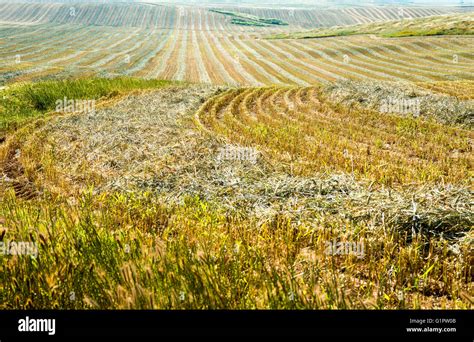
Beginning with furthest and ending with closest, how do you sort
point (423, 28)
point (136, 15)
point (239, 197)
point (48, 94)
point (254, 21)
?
1. point (254, 21)
2. point (136, 15)
3. point (423, 28)
4. point (48, 94)
5. point (239, 197)

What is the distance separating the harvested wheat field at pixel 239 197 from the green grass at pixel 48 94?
169 mm

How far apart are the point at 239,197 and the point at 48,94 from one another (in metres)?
21.3

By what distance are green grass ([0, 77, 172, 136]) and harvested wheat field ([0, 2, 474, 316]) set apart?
6.7 inches

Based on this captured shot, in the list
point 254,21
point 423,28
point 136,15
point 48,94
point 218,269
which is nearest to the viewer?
point 218,269

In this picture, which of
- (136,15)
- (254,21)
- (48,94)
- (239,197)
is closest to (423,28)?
(48,94)

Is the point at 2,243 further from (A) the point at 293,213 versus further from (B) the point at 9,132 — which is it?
(B) the point at 9,132

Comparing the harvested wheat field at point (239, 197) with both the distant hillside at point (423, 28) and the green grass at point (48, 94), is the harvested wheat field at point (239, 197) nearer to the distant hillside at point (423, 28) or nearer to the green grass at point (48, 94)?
the green grass at point (48, 94)

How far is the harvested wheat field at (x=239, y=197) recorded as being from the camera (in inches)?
108

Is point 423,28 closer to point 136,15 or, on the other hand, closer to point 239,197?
point 239,197

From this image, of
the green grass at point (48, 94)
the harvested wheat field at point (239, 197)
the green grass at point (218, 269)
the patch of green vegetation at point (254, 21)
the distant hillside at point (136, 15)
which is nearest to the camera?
the green grass at point (218, 269)

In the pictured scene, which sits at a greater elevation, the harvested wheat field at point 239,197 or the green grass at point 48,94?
the green grass at point 48,94

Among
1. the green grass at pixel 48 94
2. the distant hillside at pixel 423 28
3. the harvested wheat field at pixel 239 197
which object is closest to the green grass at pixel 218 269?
the harvested wheat field at pixel 239 197

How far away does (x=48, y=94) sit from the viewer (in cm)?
2280
